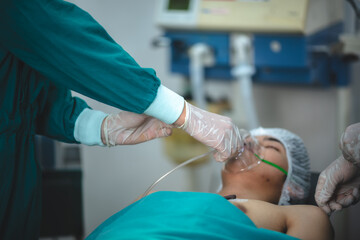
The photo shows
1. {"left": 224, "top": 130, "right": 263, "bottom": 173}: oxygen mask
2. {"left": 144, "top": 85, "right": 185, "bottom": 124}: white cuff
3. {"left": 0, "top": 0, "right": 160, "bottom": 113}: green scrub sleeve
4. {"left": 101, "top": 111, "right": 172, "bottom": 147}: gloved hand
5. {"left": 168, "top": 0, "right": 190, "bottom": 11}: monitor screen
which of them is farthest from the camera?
{"left": 168, "top": 0, "right": 190, "bottom": 11}: monitor screen

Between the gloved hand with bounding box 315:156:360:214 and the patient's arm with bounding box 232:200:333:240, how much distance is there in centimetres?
5

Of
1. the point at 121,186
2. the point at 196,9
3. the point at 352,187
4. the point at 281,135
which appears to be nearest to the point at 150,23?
the point at 196,9

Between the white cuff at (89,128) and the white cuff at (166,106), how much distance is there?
0.80 ft

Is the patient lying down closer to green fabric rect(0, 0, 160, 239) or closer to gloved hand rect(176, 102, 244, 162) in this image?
gloved hand rect(176, 102, 244, 162)

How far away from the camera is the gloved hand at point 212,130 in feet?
3.49

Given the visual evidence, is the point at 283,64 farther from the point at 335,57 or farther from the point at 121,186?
the point at 121,186

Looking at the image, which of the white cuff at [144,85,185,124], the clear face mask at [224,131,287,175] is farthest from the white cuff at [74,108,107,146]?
the clear face mask at [224,131,287,175]

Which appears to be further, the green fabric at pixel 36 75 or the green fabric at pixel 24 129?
the green fabric at pixel 24 129

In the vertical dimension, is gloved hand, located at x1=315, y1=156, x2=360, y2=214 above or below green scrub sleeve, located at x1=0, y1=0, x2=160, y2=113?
below

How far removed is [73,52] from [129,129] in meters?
0.35

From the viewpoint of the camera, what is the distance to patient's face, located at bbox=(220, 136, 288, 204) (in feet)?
4.37

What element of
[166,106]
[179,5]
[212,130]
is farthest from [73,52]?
[179,5]

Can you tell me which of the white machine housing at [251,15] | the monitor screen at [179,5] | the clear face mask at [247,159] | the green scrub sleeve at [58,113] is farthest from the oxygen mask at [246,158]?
the monitor screen at [179,5]

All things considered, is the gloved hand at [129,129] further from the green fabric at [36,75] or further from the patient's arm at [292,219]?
the patient's arm at [292,219]
